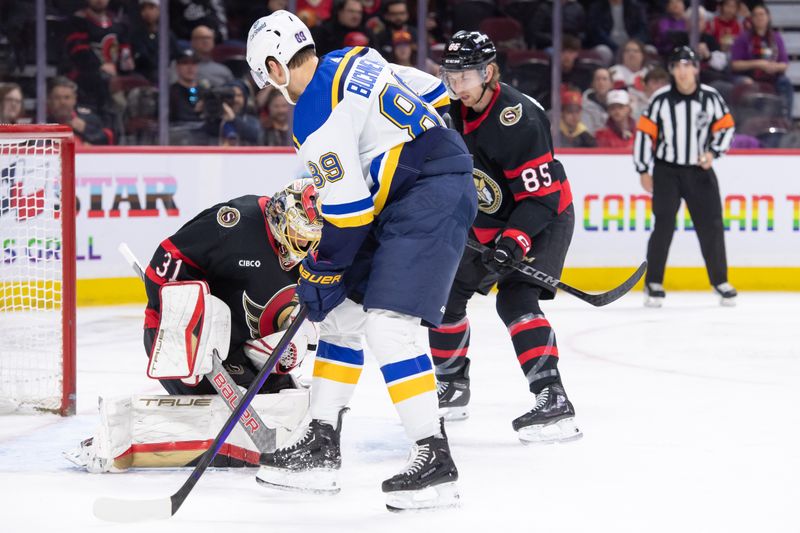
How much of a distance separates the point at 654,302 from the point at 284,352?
3.34 meters

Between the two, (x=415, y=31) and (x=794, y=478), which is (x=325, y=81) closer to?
(x=794, y=478)

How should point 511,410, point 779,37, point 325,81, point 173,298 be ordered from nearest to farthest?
point 325,81
point 173,298
point 511,410
point 779,37

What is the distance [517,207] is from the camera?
322cm

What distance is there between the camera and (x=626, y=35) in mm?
7109

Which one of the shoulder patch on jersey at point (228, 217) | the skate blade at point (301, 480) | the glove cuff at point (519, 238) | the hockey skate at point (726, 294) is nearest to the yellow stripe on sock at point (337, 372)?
the skate blade at point (301, 480)

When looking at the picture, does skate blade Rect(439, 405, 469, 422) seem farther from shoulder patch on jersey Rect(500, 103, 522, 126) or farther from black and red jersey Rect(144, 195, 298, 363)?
shoulder patch on jersey Rect(500, 103, 522, 126)

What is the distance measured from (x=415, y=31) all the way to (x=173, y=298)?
13.8 feet

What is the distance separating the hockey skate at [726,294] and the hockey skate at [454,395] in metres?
2.84

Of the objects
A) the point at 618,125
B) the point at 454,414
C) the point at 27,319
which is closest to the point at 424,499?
the point at 454,414

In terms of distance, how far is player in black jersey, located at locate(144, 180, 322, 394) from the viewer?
9.36 feet

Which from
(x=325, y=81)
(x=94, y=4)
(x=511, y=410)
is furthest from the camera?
(x=94, y=4)

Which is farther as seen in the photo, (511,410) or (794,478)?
(511,410)

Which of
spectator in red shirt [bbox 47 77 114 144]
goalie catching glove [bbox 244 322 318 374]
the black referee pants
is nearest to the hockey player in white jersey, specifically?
goalie catching glove [bbox 244 322 318 374]

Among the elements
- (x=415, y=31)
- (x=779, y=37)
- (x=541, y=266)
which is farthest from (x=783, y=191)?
(x=541, y=266)
